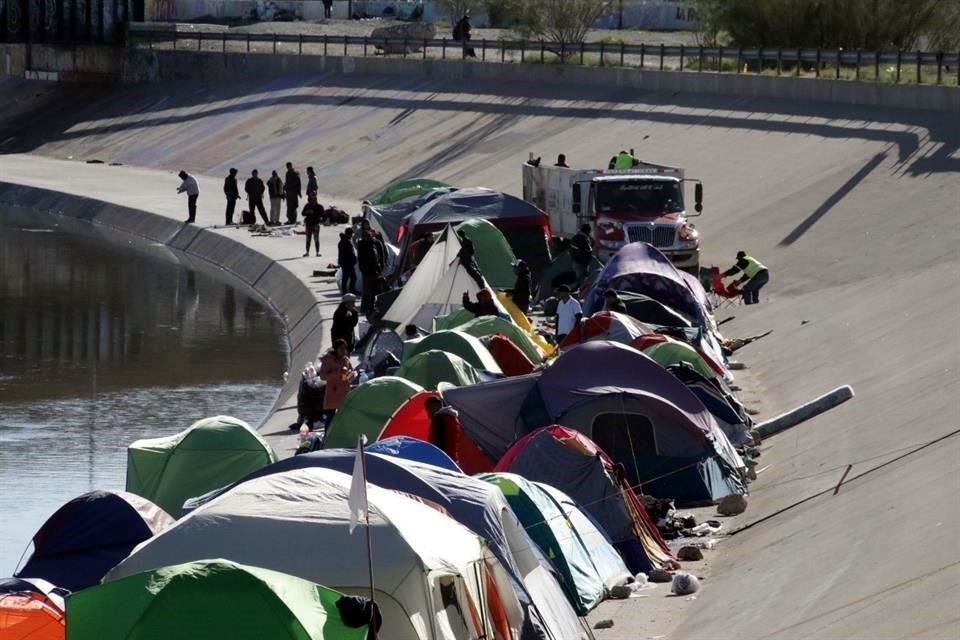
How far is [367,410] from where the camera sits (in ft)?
60.4

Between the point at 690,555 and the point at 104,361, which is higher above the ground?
the point at 690,555

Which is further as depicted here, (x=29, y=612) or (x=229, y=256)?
(x=229, y=256)

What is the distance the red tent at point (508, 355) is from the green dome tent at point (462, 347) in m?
0.35

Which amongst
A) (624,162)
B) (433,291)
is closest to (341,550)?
(433,291)

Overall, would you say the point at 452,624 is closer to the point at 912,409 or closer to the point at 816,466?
the point at 816,466

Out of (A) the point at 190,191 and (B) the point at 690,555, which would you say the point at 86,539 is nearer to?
(B) the point at 690,555

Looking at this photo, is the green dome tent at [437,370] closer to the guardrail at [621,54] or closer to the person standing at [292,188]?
the person standing at [292,188]

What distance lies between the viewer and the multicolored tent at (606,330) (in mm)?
22203

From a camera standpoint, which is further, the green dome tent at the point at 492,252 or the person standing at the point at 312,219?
the person standing at the point at 312,219

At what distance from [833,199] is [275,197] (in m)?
12.5

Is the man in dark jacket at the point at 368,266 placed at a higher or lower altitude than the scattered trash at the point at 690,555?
higher

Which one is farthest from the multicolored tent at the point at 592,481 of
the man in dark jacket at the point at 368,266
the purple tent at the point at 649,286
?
the man in dark jacket at the point at 368,266

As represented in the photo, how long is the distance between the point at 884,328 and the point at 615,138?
2211 centimetres

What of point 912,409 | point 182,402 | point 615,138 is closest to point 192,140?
point 615,138
